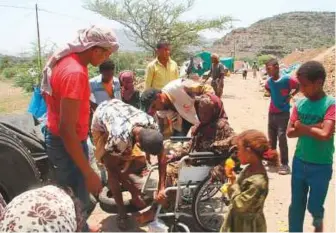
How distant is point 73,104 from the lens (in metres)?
2.75

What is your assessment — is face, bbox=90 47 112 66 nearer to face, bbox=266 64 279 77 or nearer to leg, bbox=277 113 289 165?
face, bbox=266 64 279 77

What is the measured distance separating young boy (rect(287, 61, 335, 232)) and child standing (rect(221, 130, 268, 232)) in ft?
1.65

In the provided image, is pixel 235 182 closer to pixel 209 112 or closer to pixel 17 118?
pixel 209 112

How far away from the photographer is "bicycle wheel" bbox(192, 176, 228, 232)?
3881 millimetres

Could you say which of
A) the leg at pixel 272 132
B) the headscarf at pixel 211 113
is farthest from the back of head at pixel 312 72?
the leg at pixel 272 132

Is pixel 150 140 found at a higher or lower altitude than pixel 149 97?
lower

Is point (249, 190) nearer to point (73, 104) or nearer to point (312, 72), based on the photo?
point (312, 72)

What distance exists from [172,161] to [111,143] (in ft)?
2.74

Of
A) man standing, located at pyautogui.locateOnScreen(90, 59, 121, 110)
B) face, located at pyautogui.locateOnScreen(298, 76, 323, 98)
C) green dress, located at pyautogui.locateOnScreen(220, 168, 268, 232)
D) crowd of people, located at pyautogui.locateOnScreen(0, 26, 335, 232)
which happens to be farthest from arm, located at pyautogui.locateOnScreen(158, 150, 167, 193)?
man standing, located at pyautogui.locateOnScreen(90, 59, 121, 110)

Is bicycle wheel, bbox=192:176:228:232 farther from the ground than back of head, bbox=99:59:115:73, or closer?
closer

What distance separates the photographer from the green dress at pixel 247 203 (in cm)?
274

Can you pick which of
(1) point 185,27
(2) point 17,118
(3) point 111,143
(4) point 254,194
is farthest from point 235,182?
(1) point 185,27

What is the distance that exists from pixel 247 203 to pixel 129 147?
1.28 meters

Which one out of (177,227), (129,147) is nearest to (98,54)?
(129,147)
